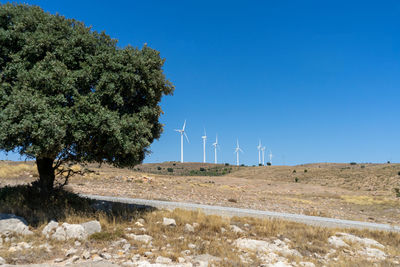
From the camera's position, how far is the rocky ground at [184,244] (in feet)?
39.5

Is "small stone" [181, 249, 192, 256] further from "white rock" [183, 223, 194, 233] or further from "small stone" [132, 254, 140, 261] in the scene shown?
"white rock" [183, 223, 194, 233]

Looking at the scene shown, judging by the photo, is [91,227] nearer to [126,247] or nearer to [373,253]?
[126,247]

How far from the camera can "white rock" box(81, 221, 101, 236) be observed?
46.7 feet

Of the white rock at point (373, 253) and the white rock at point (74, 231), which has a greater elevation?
the white rock at point (74, 231)

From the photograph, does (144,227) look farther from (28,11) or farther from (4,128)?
(28,11)

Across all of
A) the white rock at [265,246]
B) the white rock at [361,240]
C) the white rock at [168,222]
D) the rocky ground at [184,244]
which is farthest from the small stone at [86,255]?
the white rock at [361,240]

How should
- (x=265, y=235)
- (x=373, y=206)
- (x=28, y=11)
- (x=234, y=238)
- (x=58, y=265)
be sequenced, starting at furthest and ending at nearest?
(x=373, y=206)
(x=28, y=11)
(x=265, y=235)
(x=234, y=238)
(x=58, y=265)

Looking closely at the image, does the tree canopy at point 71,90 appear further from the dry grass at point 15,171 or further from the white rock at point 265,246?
the dry grass at point 15,171

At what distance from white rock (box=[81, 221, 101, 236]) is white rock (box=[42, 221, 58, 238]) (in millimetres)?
1159

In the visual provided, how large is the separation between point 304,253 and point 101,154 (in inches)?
431

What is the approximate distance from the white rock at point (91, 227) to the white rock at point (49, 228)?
1159 millimetres

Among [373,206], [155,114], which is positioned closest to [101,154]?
[155,114]

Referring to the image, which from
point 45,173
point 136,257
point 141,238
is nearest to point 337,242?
point 141,238

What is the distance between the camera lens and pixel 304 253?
46.6 ft
